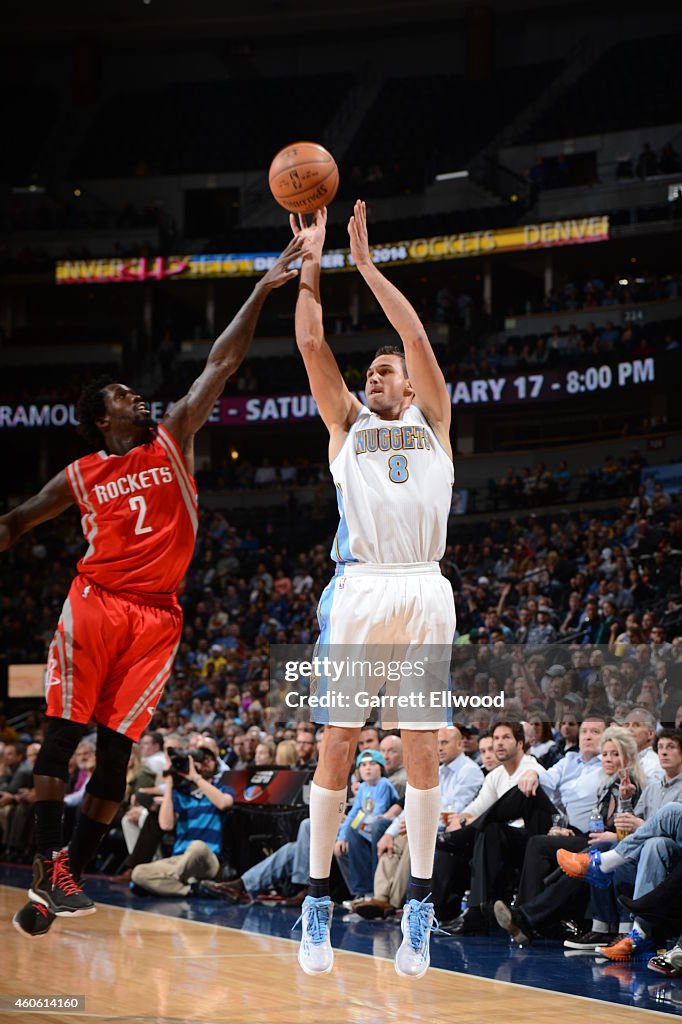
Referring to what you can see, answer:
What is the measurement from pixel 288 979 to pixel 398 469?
320 centimetres

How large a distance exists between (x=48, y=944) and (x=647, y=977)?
3898 mm

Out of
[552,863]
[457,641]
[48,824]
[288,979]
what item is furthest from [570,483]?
[48,824]

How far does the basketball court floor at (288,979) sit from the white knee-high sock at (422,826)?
0.78 meters

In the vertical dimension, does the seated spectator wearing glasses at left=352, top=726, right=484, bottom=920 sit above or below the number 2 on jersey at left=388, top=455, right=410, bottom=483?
below

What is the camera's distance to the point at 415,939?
5383 millimetres

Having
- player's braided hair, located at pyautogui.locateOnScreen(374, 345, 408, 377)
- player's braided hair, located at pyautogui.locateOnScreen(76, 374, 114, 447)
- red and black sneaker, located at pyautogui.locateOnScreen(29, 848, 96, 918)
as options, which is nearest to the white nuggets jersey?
player's braided hair, located at pyautogui.locateOnScreen(374, 345, 408, 377)

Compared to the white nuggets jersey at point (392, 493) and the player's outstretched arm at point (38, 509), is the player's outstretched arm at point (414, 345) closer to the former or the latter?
the white nuggets jersey at point (392, 493)

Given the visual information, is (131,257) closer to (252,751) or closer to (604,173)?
(604,173)

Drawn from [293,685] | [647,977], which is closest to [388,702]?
[647,977]

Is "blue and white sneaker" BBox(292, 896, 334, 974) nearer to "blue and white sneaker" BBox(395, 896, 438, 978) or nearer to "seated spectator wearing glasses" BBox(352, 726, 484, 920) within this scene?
"blue and white sneaker" BBox(395, 896, 438, 978)

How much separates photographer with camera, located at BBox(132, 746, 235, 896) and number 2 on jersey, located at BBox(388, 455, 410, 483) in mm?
5727

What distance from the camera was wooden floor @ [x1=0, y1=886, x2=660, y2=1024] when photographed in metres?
5.87

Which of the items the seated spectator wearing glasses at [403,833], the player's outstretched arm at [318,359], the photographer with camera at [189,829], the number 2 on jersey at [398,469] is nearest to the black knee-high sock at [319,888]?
the number 2 on jersey at [398,469]

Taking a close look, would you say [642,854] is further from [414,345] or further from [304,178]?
[304,178]
